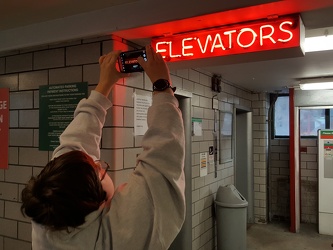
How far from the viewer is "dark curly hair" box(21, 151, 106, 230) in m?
0.82

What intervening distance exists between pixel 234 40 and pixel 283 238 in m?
4.00

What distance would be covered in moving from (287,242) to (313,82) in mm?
2399

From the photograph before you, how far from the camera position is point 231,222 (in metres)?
3.62

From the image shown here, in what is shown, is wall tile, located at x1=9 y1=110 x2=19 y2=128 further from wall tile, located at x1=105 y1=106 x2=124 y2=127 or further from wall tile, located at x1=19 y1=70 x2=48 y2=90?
wall tile, located at x1=105 y1=106 x2=124 y2=127

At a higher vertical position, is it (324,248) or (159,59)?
(159,59)

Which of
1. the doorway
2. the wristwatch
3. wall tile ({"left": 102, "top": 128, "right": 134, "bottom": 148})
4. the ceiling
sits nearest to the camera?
the wristwatch

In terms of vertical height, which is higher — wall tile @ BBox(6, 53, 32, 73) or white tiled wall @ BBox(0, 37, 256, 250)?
wall tile @ BBox(6, 53, 32, 73)

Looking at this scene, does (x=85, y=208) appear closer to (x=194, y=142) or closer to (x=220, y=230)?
(x=194, y=142)

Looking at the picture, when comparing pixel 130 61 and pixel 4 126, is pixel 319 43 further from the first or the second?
pixel 4 126

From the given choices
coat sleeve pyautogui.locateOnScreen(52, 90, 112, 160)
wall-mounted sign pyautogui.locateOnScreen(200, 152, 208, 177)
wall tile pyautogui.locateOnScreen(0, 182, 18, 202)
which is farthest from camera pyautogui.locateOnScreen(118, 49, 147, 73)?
wall-mounted sign pyautogui.locateOnScreen(200, 152, 208, 177)

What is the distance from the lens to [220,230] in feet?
12.1

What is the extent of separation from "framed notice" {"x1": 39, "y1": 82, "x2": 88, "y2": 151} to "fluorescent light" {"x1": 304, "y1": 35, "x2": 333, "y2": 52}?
1810 mm

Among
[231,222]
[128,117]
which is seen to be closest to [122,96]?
[128,117]

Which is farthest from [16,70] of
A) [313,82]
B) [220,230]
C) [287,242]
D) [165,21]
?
[287,242]
